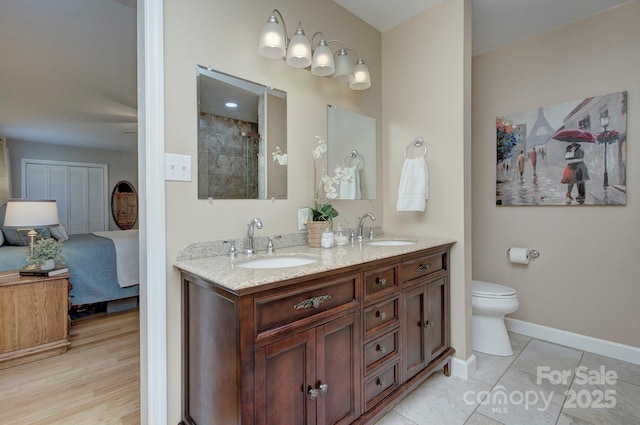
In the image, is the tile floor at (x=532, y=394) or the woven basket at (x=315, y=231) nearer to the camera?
the tile floor at (x=532, y=394)

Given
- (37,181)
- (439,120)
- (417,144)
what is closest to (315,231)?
(417,144)

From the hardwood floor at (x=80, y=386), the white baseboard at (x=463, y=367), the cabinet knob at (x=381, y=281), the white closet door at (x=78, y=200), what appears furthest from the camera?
the white closet door at (x=78, y=200)

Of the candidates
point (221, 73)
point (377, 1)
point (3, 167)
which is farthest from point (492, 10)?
point (3, 167)

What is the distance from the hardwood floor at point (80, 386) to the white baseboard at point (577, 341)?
2.81 meters

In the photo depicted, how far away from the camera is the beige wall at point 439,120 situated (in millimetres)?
1928

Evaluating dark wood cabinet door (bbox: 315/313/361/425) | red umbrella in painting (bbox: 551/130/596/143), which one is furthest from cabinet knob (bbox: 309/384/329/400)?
red umbrella in painting (bbox: 551/130/596/143)

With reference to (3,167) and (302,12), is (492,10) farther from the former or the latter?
(3,167)

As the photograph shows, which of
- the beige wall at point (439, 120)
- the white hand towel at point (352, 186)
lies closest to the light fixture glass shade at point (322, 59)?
the white hand towel at point (352, 186)

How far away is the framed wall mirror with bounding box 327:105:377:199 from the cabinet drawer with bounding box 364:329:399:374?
96 centimetres

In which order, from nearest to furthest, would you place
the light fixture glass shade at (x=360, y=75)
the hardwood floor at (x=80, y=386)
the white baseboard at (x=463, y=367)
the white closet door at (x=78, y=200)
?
the hardwood floor at (x=80, y=386) → the white baseboard at (x=463, y=367) → the light fixture glass shade at (x=360, y=75) → the white closet door at (x=78, y=200)

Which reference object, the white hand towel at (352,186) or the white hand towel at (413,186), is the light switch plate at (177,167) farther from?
the white hand towel at (413,186)

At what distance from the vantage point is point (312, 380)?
43.7 inches

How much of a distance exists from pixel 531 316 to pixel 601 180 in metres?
1.17

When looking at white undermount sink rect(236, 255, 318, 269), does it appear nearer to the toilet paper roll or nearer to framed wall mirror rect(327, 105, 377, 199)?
framed wall mirror rect(327, 105, 377, 199)
